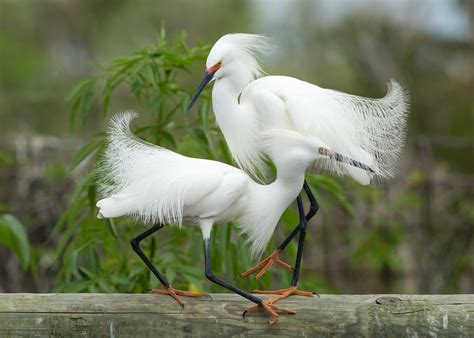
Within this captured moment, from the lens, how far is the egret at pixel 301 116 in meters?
2.27

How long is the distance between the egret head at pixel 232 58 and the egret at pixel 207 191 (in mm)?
232

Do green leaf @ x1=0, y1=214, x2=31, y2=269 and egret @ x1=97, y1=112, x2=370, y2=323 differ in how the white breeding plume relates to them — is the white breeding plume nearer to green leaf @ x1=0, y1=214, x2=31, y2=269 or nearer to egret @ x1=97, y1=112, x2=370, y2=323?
egret @ x1=97, y1=112, x2=370, y2=323

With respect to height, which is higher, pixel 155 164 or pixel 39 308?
pixel 155 164

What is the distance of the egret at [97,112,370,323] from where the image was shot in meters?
2.14

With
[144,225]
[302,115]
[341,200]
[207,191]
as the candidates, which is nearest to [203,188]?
[207,191]

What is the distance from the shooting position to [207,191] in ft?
7.03

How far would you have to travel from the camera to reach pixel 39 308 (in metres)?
2.09

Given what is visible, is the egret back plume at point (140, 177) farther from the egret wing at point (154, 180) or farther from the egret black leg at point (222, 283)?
the egret black leg at point (222, 283)

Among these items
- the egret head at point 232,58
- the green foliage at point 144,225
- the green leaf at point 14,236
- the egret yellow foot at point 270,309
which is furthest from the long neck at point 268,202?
the green leaf at point 14,236

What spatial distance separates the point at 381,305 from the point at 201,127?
3.46 ft

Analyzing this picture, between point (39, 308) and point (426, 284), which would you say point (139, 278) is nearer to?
point (39, 308)

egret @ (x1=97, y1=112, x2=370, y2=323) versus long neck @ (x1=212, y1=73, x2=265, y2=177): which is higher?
long neck @ (x1=212, y1=73, x2=265, y2=177)

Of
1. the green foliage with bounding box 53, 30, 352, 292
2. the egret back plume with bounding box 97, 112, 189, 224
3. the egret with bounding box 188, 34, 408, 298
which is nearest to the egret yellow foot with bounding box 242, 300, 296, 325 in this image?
the egret with bounding box 188, 34, 408, 298

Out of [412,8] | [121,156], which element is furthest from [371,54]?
Answer: [121,156]
